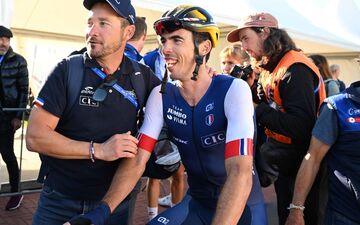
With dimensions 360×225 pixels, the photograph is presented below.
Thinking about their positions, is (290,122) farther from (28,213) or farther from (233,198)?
(28,213)

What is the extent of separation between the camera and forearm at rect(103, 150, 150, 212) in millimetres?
2078

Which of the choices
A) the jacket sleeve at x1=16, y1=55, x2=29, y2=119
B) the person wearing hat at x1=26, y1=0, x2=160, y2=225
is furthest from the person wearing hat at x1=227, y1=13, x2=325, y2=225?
the jacket sleeve at x1=16, y1=55, x2=29, y2=119

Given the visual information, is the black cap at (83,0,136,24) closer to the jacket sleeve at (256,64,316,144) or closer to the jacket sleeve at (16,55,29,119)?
the jacket sleeve at (256,64,316,144)

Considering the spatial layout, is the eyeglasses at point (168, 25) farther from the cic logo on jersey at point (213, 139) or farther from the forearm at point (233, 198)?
the forearm at point (233, 198)

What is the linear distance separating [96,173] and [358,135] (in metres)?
1.54

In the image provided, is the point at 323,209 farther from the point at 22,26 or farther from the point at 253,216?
the point at 22,26

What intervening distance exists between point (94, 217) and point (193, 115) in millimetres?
756

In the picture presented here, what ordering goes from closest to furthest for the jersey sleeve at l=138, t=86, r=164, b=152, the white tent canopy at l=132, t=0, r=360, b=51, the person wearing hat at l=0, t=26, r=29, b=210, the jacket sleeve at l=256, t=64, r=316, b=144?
the jersey sleeve at l=138, t=86, r=164, b=152 → the jacket sleeve at l=256, t=64, r=316, b=144 → the person wearing hat at l=0, t=26, r=29, b=210 → the white tent canopy at l=132, t=0, r=360, b=51

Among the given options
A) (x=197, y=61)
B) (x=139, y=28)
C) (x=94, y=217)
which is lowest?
(x=94, y=217)

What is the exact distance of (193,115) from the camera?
217 cm

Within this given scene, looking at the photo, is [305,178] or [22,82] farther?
[22,82]

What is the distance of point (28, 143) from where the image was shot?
Result: 2.05 meters

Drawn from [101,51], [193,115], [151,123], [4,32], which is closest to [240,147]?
[193,115]

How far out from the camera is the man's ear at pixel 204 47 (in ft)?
7.38
